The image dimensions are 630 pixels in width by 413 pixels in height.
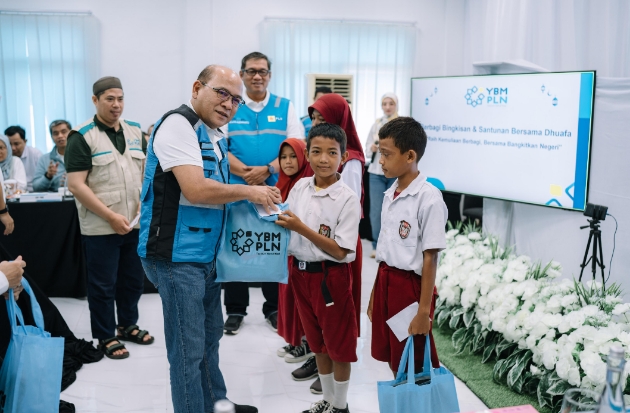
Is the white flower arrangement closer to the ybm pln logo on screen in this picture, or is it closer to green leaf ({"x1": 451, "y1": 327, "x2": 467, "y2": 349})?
green leaf ({"x1": 451, "y1": 327, "x2": 467, "y2": 349})

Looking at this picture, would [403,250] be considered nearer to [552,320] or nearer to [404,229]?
[404,229]

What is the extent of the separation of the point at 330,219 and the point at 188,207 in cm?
60

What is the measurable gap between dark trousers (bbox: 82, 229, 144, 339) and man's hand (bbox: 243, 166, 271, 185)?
0.70 m

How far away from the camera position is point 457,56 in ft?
24.1

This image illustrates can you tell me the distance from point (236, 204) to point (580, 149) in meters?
2.34

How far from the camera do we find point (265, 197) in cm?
189

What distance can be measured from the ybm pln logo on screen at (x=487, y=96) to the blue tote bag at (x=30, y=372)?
3.11 meters

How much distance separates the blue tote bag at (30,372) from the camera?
73.1 inches

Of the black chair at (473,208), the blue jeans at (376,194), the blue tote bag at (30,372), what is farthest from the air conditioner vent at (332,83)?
the blue tote bag at (30,372)

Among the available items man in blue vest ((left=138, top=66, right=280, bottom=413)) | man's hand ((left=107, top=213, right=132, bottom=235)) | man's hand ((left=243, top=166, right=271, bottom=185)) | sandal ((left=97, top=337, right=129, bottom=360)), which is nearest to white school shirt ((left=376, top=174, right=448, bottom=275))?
man in blue vest ((left=138, top=66, right=280, bottom=413))

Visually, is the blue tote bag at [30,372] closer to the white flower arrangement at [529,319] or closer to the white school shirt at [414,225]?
the white school shirt at [414,225]

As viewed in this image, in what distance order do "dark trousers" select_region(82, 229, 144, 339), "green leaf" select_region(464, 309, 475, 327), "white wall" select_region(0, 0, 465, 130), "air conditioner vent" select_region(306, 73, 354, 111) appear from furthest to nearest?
"air conditioner vent" select_region(306, 73, 354, 111) → "white wall" select_region(0, 0, 465, 130) → "green leaf" select_region(464, 309, 475, 327) → "dark trousers" select_region(82, 229, 144, 339)

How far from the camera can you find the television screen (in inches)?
134

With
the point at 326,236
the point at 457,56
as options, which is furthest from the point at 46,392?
the point at 457,56
